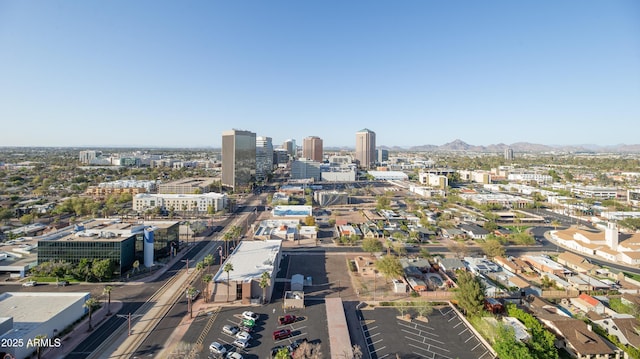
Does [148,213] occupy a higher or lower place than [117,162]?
lower

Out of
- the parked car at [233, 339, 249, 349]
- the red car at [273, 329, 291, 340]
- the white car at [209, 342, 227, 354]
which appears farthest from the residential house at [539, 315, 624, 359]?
the white car at [209, 342, 227, 354]

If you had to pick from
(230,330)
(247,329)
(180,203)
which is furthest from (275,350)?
(180,203)

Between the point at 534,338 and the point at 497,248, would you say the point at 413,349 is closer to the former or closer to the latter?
the point at 534,338

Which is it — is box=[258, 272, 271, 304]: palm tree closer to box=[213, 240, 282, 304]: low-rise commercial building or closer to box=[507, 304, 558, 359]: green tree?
box=[213, 240, 282, 304]: low-rise commercial building

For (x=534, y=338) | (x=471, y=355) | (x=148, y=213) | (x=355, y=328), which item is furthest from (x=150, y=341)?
(x=148, y=213)

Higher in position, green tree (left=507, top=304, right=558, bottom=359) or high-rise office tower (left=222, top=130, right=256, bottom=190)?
high-rise office tower (left=222, top=130, right=256, bottom=190)

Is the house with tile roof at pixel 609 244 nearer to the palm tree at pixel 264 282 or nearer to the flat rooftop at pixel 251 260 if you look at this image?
the flat rooftop at pixel 251 260
